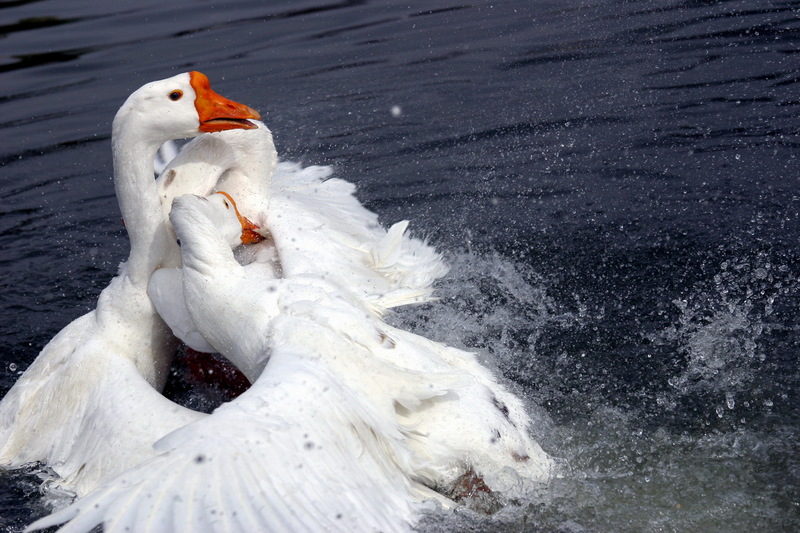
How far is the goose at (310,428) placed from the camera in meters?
2.72

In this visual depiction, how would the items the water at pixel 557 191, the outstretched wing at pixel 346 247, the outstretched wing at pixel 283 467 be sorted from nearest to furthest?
the outstretched wing at pixel 283 467
the water at pixel 557 191
the outstretched wing at pixel 346 247

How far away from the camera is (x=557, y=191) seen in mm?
6551

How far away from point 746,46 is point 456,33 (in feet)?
10.5

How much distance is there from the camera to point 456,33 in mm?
10055

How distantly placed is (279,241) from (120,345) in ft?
3.06

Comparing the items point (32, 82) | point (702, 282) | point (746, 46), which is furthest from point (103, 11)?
point (702, 282)

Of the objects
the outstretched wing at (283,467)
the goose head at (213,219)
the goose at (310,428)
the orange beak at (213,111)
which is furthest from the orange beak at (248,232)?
the outstretched wing at (283,467)

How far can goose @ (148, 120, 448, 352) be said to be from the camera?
14.1ft

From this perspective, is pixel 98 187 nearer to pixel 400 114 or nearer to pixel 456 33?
pixel 400 114

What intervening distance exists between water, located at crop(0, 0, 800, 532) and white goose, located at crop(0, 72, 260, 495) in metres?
0.40

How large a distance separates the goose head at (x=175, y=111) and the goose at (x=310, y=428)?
396 mm

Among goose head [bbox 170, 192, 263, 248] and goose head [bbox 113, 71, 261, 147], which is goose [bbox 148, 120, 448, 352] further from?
goose head [bbox 113, 71, 261, 147]

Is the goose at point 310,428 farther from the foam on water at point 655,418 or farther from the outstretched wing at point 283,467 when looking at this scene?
the foam on water at point 655,418

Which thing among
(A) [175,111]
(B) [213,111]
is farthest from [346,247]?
(A) [175,111]
